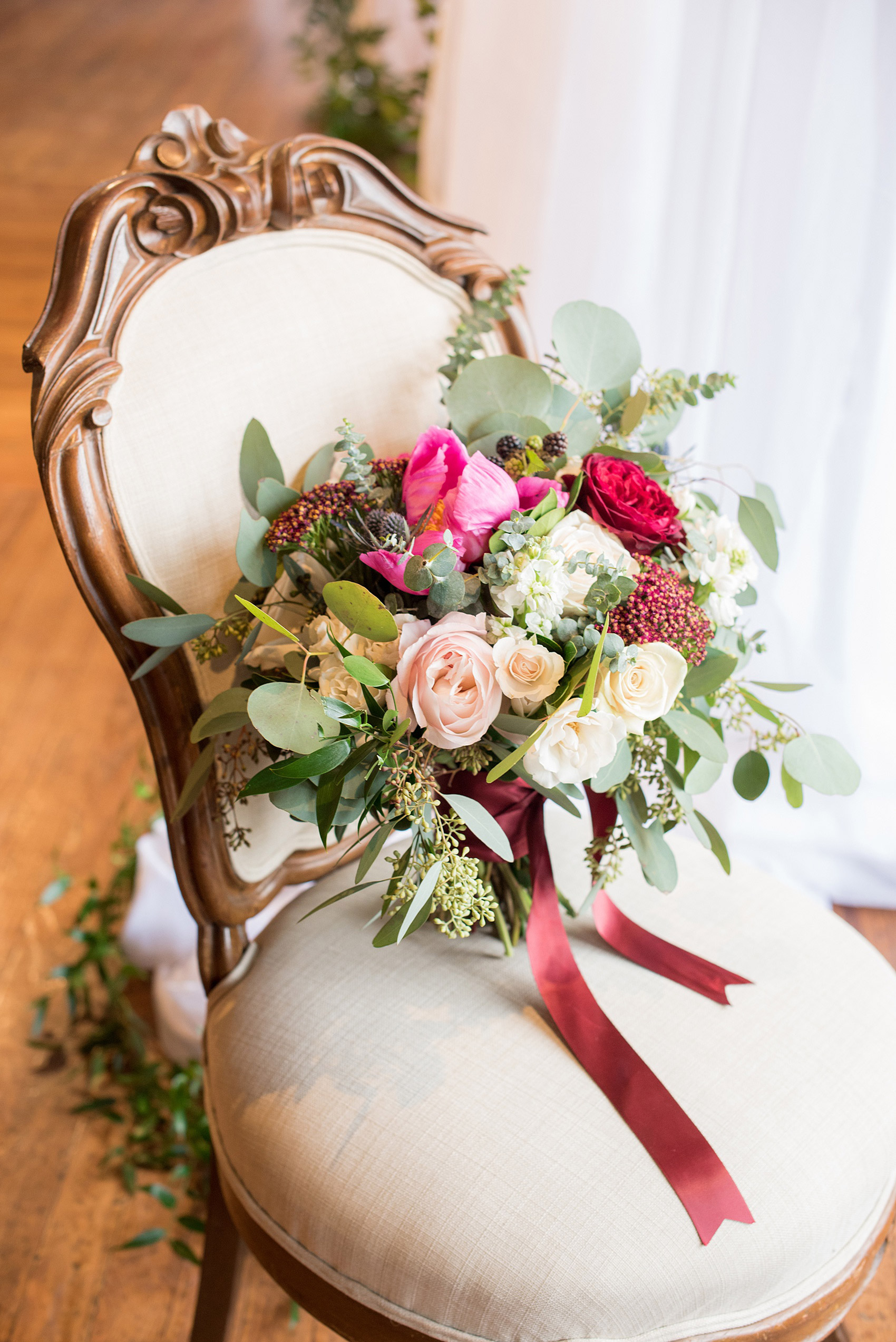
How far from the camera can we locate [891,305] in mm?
1268

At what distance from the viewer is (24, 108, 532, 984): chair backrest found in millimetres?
733

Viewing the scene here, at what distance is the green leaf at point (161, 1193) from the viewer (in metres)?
1.20

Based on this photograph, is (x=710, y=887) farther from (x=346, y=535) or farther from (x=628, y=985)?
(x=346, y=535)

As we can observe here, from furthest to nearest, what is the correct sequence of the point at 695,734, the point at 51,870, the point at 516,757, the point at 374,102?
1. the point at 374,102
2. the point at 51,870
3. the point at 695,734
4. the point at 516,757

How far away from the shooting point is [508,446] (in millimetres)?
728

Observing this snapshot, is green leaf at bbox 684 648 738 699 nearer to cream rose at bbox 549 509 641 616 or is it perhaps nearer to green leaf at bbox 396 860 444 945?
cream rose at bbox 549 509 641 616

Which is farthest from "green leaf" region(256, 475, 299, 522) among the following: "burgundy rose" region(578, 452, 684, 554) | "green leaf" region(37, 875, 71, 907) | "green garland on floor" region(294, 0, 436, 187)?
"green garland on floor" region(294, 0, 436, 187)

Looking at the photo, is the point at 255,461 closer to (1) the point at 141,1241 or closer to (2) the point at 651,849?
(2) the point at 651,849

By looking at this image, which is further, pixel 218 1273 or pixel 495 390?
pixel 218 1273

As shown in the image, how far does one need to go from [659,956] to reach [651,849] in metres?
0.13

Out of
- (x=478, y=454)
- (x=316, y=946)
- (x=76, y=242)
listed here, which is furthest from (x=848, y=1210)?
(x=76, y=242)

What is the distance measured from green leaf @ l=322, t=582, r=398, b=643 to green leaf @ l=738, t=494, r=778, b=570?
305 millimetres

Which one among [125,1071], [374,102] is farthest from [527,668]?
[374,102]

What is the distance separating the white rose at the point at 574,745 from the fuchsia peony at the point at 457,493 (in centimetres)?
13
